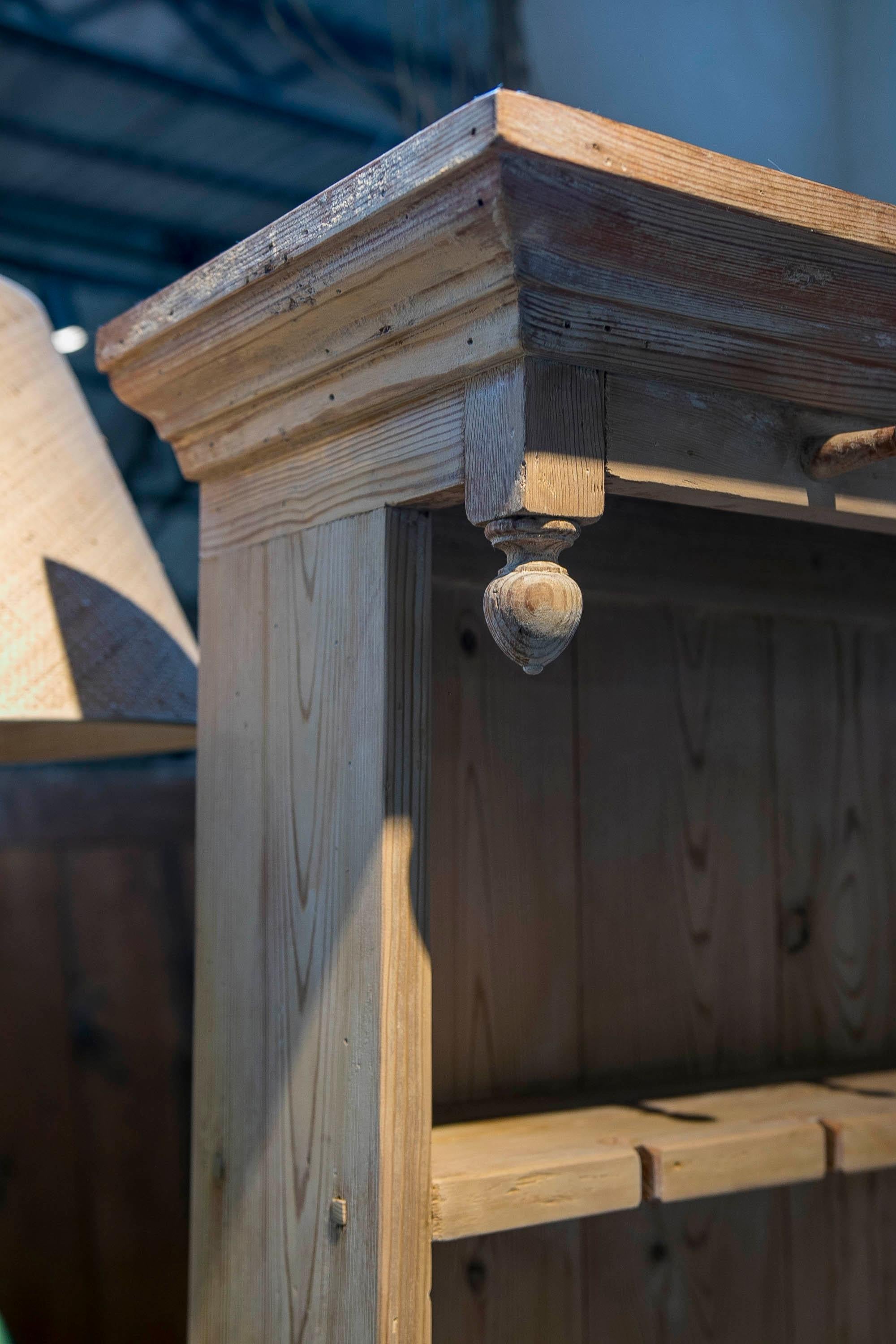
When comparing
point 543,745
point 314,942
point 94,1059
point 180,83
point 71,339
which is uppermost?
point 180,83

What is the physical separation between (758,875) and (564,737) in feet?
0.86

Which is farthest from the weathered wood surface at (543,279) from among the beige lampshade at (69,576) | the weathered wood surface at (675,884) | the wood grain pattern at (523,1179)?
the wood grain pattern at (523,1179)

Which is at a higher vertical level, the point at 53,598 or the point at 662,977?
the point at 53,598

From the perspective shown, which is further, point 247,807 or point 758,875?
point 758,875

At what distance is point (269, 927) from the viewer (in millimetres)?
887

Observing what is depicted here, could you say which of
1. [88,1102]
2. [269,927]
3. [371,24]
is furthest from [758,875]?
[371,24]

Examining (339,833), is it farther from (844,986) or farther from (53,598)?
(844,986)

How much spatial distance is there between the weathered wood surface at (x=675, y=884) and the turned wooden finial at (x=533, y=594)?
0.35 meters

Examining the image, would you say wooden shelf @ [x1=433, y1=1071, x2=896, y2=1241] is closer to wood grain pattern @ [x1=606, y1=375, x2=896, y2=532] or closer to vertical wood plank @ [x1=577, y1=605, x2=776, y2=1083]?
vertical wood plank @ [x1=577, y1=605, x2=776, y2=1083]

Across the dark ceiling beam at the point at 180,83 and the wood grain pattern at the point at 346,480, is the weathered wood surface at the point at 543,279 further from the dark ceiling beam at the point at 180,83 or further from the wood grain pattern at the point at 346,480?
the dark ceiling beam at the point at 180,83

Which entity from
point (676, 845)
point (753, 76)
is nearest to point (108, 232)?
point (753, 76)

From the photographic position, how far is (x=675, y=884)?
1.17 meters

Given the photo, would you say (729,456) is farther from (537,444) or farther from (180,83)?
(180,83)

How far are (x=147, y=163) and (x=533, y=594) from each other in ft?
3.86
